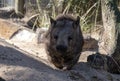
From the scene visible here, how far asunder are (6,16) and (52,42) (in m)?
5.56

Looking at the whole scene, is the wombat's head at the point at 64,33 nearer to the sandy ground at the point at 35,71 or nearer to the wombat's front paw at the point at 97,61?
the sandy ground at the point at 35,71

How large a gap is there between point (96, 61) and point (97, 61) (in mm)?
31

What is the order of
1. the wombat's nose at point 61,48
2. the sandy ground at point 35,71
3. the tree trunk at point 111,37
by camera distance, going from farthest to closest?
the tree trunk at point 111,37 → the wombat's nose at point 61,48 → the sandy ground at point 35,71

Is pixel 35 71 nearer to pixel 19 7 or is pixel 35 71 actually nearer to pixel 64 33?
pixel 64 33

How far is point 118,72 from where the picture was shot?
774 cm

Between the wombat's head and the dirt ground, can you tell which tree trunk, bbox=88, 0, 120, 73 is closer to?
the dirt ground

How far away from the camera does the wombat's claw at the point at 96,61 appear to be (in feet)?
24.1

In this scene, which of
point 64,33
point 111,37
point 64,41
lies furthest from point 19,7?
point 64,41

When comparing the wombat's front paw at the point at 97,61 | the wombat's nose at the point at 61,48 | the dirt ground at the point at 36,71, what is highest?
the wombat's nose at the point at 61,48

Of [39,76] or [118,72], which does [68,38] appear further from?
[118,72]

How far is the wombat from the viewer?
20.0ft

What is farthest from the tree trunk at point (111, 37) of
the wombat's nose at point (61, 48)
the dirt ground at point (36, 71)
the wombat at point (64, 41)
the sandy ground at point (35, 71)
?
the wombat's nose at point (61, 48)

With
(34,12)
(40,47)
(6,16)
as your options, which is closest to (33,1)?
(34,12)

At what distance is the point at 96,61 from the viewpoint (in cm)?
741
